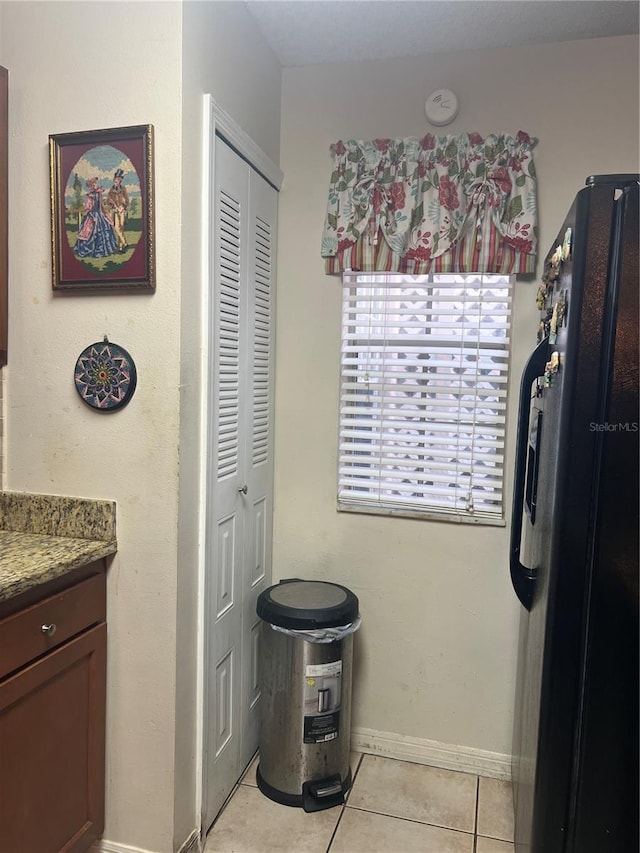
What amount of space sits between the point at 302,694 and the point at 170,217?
4.98ft

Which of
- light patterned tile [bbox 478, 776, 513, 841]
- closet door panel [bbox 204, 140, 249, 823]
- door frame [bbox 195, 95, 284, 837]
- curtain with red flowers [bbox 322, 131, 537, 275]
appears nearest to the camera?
door frame [bbox 195, 95, 284, 837]

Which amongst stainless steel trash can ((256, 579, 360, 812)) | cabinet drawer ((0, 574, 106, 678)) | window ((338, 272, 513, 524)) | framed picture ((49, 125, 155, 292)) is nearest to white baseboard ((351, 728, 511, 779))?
stainless steel trash can ((256, 579, 360, 812))

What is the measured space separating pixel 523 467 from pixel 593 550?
0.45 meters

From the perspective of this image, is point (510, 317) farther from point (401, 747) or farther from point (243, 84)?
point (401, 747)

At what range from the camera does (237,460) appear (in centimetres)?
203

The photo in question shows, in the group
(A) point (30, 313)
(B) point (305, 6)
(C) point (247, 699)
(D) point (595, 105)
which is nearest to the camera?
(A) point (30, 313)

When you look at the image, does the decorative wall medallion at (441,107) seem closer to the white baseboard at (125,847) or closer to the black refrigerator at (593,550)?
the black refrigerator at (593,550)

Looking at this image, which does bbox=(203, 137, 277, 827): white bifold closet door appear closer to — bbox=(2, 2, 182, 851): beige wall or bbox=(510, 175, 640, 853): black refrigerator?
bbox=(2, 2, 182, 851): beige wall

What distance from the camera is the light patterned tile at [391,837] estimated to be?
187 centimetres

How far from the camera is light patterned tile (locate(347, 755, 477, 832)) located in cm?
202

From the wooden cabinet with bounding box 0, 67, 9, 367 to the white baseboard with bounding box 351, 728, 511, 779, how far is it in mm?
1843

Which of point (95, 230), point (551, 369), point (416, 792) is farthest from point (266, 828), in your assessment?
point (95, 230)

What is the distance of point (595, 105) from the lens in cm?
202

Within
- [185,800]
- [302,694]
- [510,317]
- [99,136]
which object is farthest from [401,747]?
[99,136]
